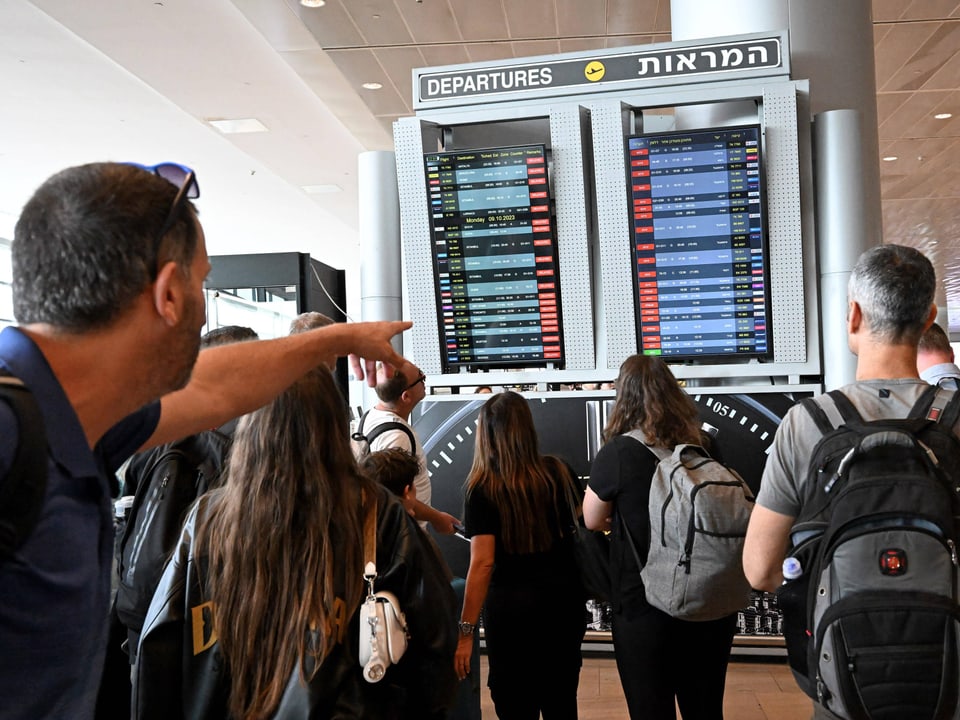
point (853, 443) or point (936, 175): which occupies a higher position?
point (936, 175)

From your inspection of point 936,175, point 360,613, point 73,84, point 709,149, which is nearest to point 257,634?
point 360,613

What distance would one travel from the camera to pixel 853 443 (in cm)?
205

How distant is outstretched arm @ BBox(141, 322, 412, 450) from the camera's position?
Answer: 1.66 meters

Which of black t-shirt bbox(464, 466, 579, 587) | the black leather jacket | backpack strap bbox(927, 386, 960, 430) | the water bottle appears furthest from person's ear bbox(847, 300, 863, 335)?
black t-shirt bbox(464, 466, 579, 587)

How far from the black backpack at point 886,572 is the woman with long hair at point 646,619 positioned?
1.06 metres

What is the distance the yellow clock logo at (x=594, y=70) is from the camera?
4520 millimetres

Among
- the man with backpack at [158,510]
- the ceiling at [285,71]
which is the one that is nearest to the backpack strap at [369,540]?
the man with backpack at [158,510]

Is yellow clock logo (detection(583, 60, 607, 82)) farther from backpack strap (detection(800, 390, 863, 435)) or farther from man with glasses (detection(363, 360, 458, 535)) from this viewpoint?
backpack strap (detection(800, 390, 863, 435))

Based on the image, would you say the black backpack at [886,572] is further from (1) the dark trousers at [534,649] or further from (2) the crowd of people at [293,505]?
(1) the dark trousers at [534,649]

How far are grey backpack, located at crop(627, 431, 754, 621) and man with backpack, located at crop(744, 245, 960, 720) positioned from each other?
28.0 inches

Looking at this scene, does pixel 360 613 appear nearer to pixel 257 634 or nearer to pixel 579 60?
pixel 257 634

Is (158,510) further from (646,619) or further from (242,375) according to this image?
(646,619)

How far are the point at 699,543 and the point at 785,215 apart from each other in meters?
1.95

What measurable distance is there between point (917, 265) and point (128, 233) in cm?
183
